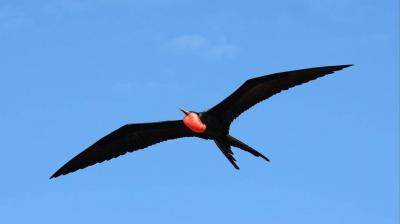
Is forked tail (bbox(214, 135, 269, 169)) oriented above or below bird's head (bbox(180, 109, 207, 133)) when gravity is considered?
below

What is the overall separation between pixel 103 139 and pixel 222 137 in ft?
10.7

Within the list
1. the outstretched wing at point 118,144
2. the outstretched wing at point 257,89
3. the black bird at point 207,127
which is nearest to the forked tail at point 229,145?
the black bird at point 207,127

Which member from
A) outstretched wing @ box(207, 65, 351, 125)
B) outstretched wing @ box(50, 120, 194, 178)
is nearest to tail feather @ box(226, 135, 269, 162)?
outstretched wing @ box(207, 65, 351, 125)

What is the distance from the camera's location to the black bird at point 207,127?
1783 centimetres

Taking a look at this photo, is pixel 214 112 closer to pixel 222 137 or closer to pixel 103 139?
pixel 222 137

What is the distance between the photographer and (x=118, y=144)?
65.6 feet

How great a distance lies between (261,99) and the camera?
18281mm

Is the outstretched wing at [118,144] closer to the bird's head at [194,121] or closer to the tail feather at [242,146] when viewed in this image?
the bird's head at [194,121]

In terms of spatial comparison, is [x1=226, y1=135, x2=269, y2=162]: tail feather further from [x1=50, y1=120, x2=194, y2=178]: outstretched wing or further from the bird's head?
[x1=50, y1=120, x2=194, y2=178]: outstretched wing

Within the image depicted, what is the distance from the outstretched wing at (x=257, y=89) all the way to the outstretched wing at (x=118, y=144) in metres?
1.77

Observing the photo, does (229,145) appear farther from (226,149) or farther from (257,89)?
(257,89)

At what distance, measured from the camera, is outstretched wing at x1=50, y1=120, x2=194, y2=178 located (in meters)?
19.8

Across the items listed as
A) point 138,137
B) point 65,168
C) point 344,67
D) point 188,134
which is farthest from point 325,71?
point 65,168

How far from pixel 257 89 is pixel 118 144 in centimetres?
392
